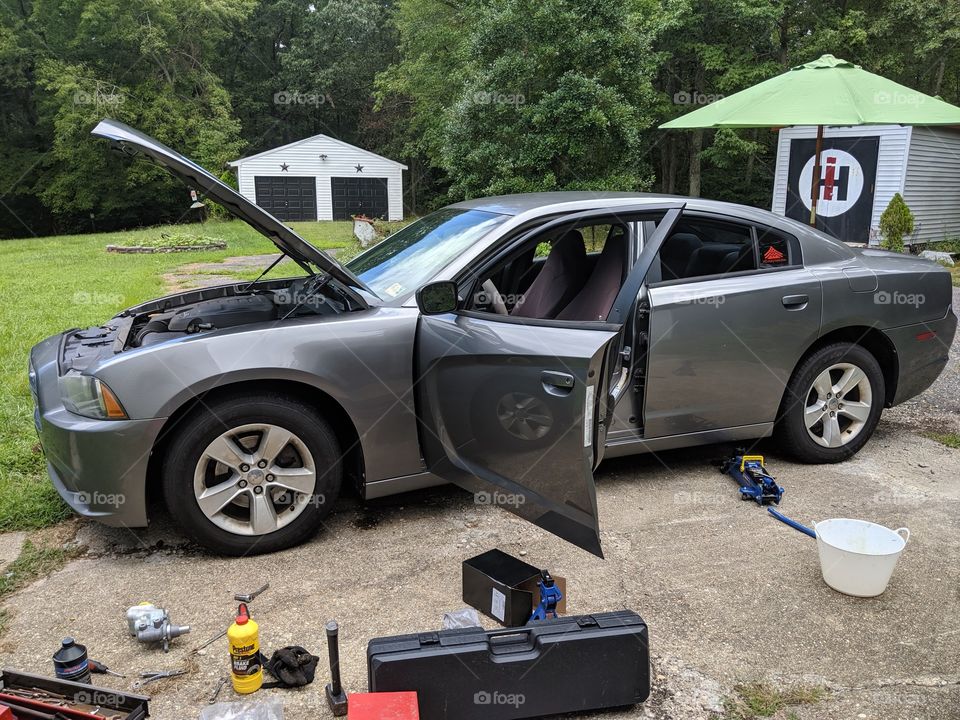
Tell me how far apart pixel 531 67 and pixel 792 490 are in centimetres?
1263

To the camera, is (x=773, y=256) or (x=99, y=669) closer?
(x=99, y=669)

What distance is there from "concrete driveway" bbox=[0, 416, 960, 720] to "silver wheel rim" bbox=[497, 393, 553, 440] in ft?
2.35

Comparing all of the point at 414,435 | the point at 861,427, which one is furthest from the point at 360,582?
the point at 861,427

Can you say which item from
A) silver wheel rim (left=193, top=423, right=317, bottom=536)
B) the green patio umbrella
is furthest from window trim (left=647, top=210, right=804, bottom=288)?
the green patio umbrella

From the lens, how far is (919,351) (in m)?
4.61

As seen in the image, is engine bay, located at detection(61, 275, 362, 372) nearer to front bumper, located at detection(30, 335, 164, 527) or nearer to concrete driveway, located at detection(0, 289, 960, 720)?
front bumper, located at detection(30, 335, 164, 527)

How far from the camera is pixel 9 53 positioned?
106 feet

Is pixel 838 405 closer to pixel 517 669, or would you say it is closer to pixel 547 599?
pixel 547 599

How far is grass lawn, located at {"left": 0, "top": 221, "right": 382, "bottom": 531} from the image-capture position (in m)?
4.01

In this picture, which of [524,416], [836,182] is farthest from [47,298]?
[836,182]

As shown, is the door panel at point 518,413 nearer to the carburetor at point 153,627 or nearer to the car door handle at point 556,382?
the car door handle at point 556,382

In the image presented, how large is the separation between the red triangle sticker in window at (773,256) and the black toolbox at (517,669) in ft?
8.40

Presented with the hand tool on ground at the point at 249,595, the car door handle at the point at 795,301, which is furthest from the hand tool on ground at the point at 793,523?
the hand tool on ground at the point at 249,595

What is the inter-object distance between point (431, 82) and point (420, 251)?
78.1 ft
